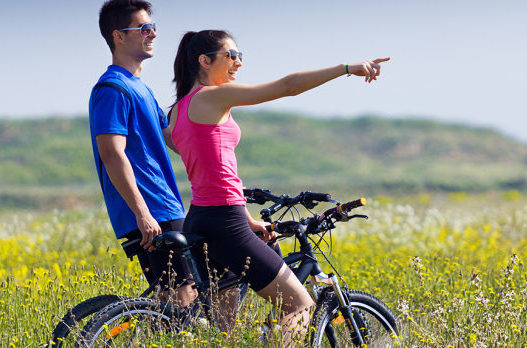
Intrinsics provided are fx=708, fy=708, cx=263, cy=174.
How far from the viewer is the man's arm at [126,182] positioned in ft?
12.3

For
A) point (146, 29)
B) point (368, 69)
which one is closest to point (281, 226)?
point (368, 69)

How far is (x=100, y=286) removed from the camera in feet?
17.6

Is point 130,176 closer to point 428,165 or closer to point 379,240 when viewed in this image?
point 379,240

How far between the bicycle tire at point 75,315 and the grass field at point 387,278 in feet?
1.00

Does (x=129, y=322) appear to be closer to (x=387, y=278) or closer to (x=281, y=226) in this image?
(x=281, y=226)

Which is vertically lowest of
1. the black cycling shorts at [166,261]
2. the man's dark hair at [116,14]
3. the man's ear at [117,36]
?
the black cycling shorts at [166,261]

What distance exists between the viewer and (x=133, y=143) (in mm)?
3961

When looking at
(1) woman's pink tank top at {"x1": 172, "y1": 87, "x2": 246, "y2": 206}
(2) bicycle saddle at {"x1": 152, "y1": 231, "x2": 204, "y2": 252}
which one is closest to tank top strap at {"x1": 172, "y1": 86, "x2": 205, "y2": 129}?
(1) woman's pink tank top at {"x1": 172, "y1": 87, "x2": 246, "y2": 206}

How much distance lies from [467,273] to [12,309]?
422 cm

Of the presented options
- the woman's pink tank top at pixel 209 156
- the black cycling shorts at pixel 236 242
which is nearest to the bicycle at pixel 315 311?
the black cycling shorts at pixel 236 242

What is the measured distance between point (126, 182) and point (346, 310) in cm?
142

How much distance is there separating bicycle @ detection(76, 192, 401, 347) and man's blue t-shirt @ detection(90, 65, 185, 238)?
354 mm

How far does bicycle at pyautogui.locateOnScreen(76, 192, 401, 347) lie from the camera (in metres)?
3.61

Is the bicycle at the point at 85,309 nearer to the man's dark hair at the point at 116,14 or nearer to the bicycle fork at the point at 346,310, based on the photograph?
the bicycle fork at the point at 346,310
